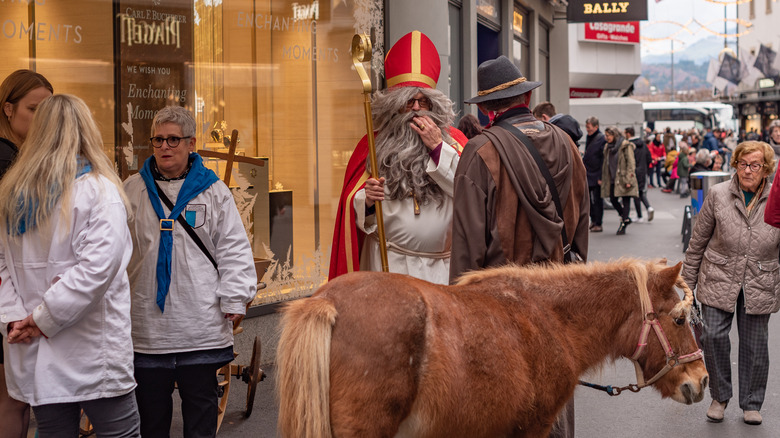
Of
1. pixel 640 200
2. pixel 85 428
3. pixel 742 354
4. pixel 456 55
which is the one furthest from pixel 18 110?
pixel 640 200

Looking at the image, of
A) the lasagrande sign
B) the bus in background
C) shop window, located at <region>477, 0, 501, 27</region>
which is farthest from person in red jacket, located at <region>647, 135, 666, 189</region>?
the bus in background

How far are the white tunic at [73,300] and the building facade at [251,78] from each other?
89.6 inches

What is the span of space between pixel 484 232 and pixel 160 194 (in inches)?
61.6

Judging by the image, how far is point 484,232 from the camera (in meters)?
3.99

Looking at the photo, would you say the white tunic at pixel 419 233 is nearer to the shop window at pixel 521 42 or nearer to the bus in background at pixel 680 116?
the shop window at pixel 521 42

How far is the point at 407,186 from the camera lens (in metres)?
4.64

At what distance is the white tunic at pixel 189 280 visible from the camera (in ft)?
13.4

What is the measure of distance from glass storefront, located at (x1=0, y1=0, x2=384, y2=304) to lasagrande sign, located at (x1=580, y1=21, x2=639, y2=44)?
79.2ft

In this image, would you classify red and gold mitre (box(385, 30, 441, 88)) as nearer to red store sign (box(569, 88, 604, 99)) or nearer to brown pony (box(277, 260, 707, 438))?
brown pony (box(277, 260, 707, 438))

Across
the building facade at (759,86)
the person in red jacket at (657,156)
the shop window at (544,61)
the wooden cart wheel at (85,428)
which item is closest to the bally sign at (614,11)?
the shop window at (544,61)

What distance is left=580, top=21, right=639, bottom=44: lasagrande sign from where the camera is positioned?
102ft

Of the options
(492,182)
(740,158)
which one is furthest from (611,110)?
(492,182)

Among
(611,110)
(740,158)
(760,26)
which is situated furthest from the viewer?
(760,26)

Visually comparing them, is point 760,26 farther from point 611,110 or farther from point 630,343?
point 630,343
